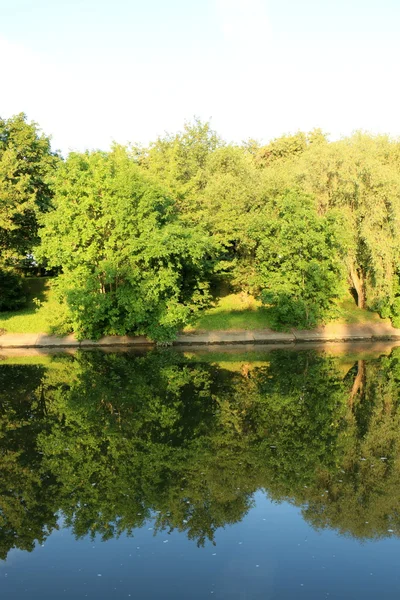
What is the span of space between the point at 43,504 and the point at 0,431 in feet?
21.4

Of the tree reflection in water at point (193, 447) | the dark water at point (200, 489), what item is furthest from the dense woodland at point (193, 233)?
the dark water at point (200, 489)

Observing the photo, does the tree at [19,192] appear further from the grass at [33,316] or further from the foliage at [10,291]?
the grass at [33,316]

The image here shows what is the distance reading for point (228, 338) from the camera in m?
37.8

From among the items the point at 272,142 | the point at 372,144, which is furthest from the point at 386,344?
the point at 272,142

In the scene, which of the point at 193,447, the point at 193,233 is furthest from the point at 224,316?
the point at 193,447

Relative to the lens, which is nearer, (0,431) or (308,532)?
(308,532)

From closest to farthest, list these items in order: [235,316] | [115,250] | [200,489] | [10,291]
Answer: [200,489]
[115,250]
[235,316]
[10,291]

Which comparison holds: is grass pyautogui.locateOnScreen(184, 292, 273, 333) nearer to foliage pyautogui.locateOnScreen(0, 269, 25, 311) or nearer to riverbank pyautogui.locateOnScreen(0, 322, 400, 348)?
riverbank pyautogui.locateOnScreen(0, 322, 400, 348)

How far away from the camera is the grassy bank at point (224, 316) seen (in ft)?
128

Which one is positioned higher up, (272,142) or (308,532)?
(272,142)

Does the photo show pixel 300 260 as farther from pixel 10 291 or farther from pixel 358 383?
pixel 10 291

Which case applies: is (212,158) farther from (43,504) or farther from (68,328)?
(43,504)

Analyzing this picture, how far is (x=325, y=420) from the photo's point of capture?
66.2ft

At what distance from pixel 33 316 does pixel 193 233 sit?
1258 cm
